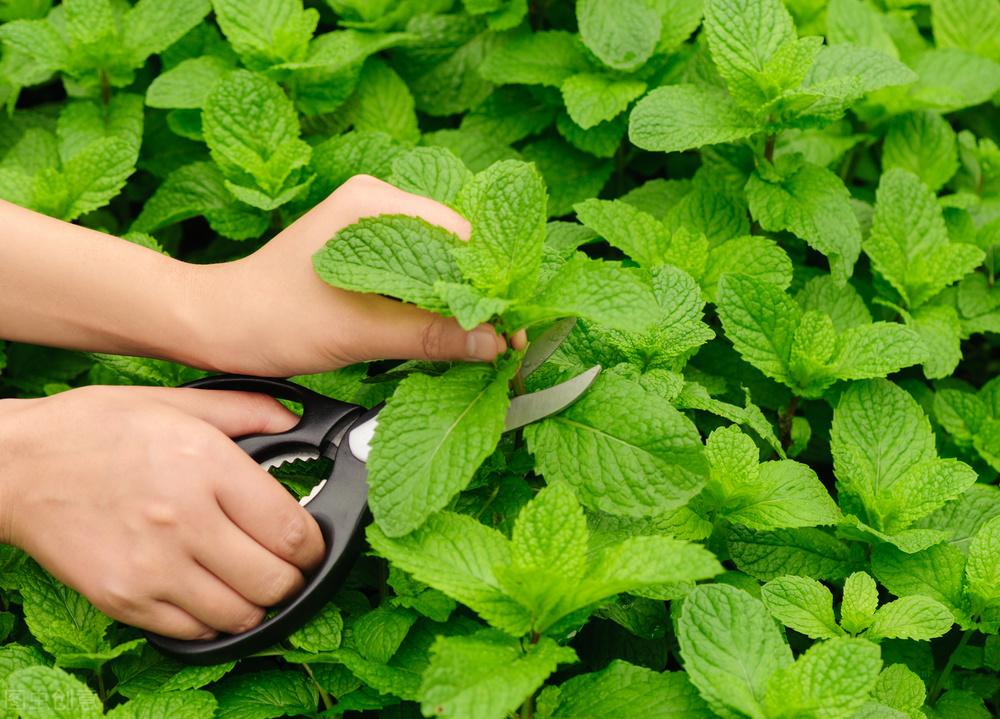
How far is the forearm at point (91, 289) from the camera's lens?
4.11 feet

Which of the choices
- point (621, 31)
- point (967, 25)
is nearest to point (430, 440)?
point (621, 31)

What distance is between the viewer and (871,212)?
1.72m

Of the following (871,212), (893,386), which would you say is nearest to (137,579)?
(893,386)

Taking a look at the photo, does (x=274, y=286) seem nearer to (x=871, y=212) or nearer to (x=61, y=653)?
(x=61, y=653)

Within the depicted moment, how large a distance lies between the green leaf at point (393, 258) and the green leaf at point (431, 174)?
0.24 meters

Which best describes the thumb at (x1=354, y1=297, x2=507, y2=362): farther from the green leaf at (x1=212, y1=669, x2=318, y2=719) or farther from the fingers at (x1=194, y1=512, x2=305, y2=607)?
the green leaf at (x1=212, y1=669, x2=318, y2=719)

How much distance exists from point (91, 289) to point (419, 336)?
1.49 ft

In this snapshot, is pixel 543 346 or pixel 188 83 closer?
pixel 543 346

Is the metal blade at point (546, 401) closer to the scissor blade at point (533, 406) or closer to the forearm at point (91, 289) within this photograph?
the scissor blade at point (533, 406)

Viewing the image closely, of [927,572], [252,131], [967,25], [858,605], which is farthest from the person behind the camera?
[967,25]

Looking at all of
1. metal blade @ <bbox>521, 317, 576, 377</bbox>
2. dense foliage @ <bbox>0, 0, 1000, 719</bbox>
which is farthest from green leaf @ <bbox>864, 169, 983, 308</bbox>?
metal blade @ <bbox>521, 317, 576, 377</bbox>

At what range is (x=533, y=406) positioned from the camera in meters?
1.15

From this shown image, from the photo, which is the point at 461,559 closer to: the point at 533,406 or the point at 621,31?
the point at 533,406

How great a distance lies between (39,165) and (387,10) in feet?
2.18
